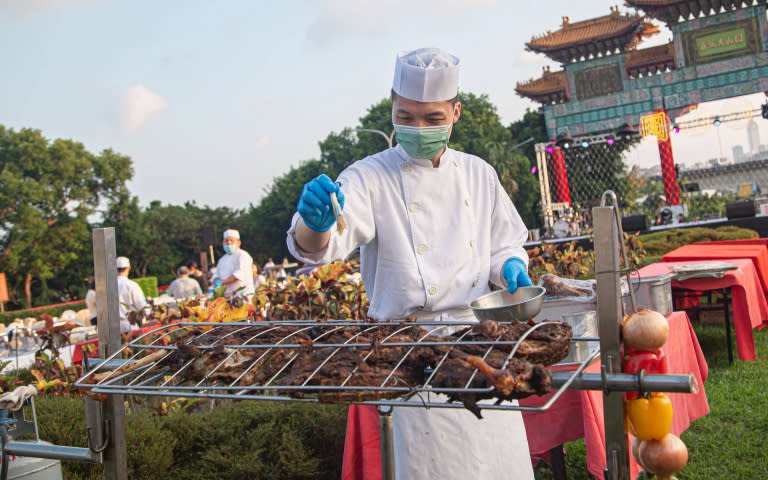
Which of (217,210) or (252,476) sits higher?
(217,210)

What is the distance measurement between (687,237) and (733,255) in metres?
5.79

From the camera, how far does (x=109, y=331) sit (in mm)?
1957

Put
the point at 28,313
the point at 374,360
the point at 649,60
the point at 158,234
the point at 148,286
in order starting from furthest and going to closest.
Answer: the point at 158,234, the point at 649,60, the point at 148,286, the point at 28,313, the point at 374,360

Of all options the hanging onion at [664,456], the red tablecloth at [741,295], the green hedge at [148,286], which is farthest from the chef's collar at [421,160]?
the green hedge at [148,286]

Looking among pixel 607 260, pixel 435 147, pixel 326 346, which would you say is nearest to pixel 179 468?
pixel 326 346

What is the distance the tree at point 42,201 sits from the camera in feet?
99.8

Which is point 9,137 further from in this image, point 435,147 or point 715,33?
point 715,33

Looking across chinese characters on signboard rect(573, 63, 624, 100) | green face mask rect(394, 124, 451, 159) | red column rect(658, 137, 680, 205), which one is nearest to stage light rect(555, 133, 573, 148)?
red column rect(658, 137, 680, 205)

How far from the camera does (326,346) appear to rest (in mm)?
1637

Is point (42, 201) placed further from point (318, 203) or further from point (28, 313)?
point (318, 203)

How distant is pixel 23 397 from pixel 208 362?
105 cm

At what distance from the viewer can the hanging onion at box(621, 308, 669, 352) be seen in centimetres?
142

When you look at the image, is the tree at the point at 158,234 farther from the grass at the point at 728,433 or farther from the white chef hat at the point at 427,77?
the white chef hat at the point at 427,77

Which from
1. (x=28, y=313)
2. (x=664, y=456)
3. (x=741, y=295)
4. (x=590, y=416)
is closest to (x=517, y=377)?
(x=664, y=456)
